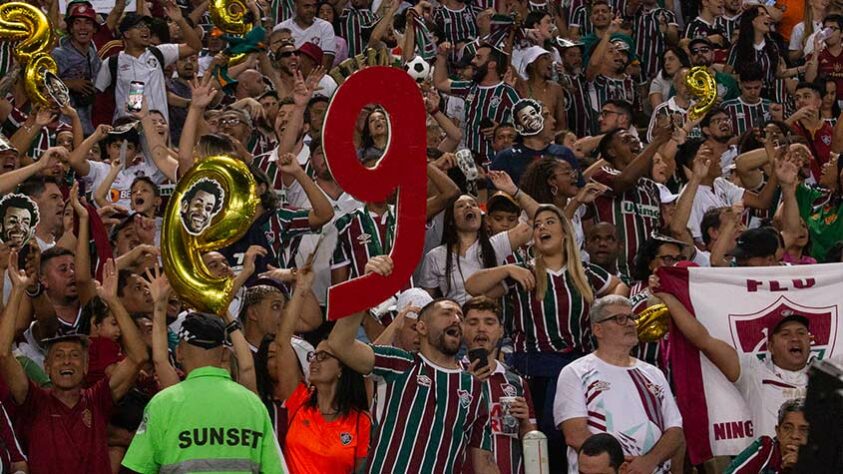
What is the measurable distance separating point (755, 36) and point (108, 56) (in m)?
6.76

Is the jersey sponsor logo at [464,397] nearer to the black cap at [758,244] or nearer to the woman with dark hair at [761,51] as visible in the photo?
the black cap at [758,244]

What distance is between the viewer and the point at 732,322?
32.7ft

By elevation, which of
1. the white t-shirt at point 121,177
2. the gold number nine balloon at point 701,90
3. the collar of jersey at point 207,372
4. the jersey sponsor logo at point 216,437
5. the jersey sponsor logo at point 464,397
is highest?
the gold number nine balloon at point 701,90

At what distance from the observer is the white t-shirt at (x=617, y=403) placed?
9062 millimetres

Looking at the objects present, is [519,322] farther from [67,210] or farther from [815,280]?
[67,210]

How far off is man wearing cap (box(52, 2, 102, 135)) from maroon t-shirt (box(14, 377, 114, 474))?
19.0 feet

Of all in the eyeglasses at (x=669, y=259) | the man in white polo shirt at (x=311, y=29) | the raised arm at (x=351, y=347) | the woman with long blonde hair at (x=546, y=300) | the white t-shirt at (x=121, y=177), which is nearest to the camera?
the raised arm at (x=351, y=347)

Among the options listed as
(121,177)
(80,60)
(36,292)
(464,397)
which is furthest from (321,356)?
(80,60)

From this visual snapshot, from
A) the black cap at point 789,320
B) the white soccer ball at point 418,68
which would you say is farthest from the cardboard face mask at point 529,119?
the black cap at point 789,320

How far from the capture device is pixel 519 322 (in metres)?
9.99

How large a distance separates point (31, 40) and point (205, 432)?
16.1 ft

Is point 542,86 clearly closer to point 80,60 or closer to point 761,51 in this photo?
point 761,51

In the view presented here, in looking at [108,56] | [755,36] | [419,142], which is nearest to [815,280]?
[419,142]

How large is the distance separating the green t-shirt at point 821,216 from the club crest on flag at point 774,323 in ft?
7.54
